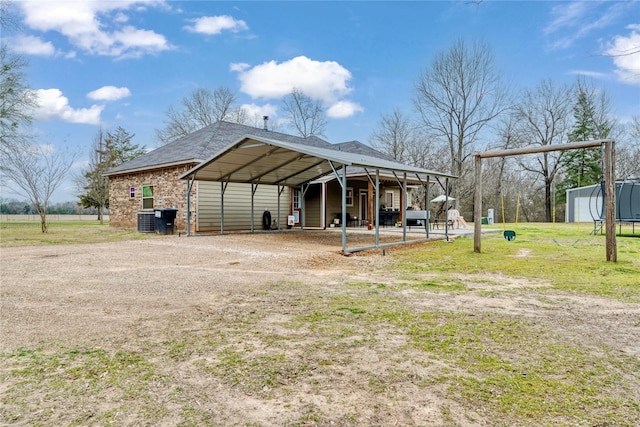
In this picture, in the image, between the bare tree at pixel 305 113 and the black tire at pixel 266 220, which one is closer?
the black tire at pixel 266 220

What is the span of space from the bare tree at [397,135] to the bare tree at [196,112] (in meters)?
15.4

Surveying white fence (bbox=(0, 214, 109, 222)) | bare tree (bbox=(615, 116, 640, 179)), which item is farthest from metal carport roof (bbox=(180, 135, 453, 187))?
white fence (bbox=(0, 214, 109, 222))

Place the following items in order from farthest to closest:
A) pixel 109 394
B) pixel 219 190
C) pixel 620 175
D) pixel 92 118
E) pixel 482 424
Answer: pixel 92 118 < pixel 620 175 < pixel 219 190 < pixel 109 394 < pixel 482 424

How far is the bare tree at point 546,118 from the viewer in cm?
3281

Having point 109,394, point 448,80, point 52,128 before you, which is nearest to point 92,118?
point 52,128

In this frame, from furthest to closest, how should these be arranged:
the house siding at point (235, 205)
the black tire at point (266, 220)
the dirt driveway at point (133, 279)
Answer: the black tire at point (266, 220), the house siding at point (235, 205), the dirt driveway at point (133, 279)

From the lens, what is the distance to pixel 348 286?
242 inches

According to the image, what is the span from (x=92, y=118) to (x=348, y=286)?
4258cm

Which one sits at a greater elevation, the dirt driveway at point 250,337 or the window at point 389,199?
the window at point 389,199

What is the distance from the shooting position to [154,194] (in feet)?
59.2

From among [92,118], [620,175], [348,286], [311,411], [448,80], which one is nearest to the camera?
[311,411]

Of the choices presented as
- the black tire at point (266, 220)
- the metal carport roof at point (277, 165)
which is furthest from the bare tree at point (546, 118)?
the black tire at point (266, 220)

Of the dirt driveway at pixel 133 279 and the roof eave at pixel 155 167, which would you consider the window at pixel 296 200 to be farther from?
the dirt driveway at pixel 133 279

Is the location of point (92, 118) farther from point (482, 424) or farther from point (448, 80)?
point (482, 424)
